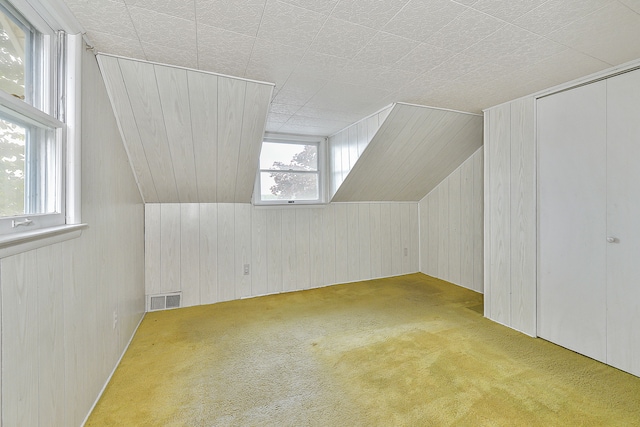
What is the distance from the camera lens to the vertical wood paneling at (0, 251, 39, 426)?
0.90 metres

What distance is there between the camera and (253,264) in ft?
11.5

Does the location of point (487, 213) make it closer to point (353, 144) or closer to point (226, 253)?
point (353, 144)

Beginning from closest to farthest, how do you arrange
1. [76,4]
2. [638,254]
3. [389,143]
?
[76,4] < [638,254] < [389,143]

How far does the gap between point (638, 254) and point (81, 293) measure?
11.0ft

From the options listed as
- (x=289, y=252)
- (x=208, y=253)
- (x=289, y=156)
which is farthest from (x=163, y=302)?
(x=289, y=156)

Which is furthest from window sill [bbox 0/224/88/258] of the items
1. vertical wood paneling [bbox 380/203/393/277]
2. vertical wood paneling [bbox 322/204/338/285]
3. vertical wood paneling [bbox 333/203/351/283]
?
vertical wood paneling [bbox 380/203/393/277]

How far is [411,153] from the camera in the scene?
132 inches

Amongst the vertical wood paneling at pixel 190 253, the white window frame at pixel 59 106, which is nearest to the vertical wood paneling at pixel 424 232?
the vertical wood paneling at pixel 190 253

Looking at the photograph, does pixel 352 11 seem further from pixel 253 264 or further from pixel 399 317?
pixel 253 264

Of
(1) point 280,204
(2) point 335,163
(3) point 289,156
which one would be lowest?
(1) point 280,204

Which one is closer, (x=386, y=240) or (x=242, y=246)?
(x=242, y=246)

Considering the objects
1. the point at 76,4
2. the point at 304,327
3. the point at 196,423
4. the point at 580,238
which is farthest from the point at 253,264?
the point at 580,238

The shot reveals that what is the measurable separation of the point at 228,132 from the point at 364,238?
2.51 m

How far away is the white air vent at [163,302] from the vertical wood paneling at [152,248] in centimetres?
7
